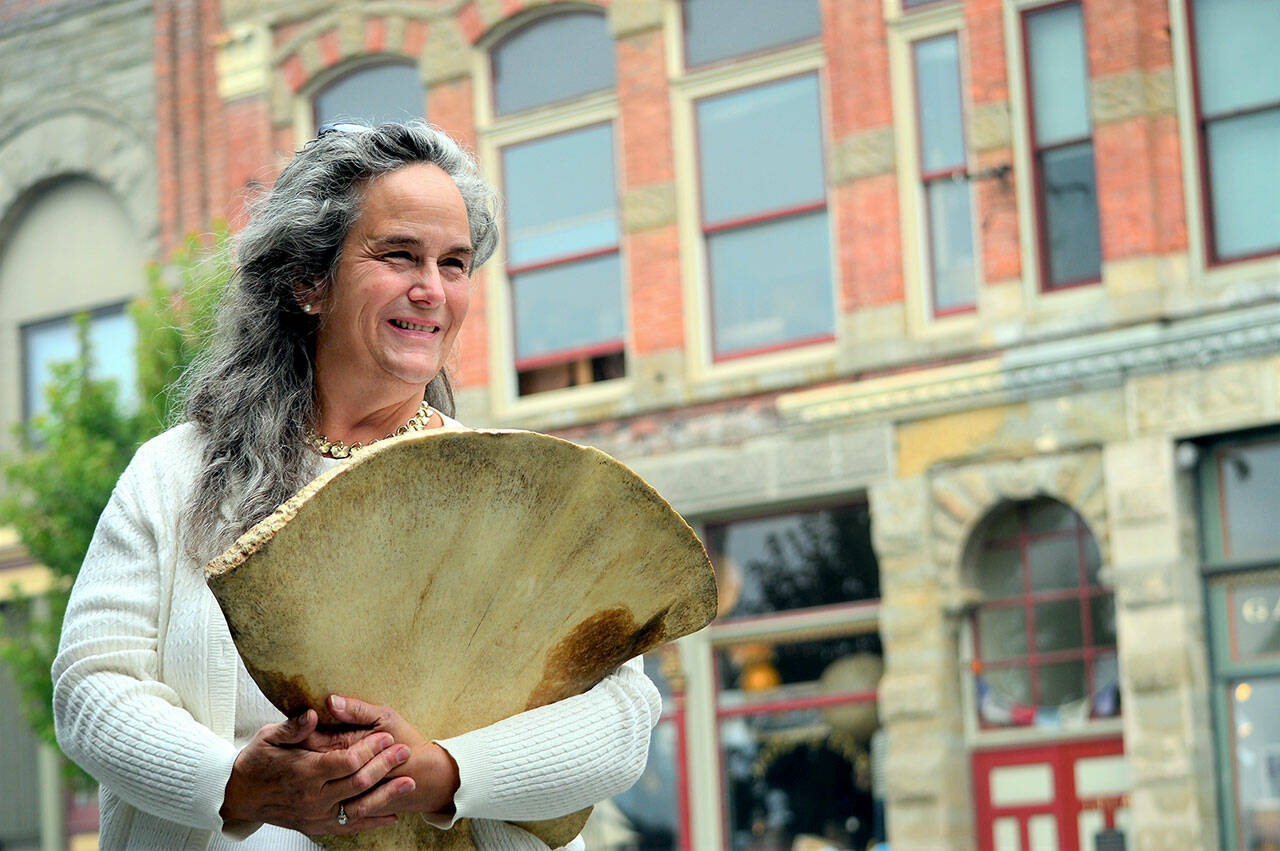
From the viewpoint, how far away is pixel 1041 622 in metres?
11.9

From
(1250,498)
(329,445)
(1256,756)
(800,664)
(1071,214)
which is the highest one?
(1071,214)

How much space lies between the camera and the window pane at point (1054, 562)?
1191 centimetres

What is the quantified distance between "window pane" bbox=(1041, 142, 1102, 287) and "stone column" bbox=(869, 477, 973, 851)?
1.67 metres

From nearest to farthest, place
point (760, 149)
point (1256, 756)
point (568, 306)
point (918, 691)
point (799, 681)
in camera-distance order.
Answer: point (1256, 756) < point (918, 691) < point (799, 681) < point (760, 149) < point (568, 306)

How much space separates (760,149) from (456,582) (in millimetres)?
11400

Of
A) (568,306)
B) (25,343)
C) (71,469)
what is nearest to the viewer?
(71,469)

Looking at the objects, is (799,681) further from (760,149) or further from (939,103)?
(939,103)

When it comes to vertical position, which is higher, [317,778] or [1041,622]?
[1041,622]

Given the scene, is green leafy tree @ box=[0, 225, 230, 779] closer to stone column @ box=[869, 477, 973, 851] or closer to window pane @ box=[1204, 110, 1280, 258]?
stone column @ box=[869, 477, 973, 851]

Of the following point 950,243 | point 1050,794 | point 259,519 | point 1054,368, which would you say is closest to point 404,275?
point 259,519

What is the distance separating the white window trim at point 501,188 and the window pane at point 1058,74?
10.1 ft

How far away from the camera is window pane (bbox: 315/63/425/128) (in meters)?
14.8

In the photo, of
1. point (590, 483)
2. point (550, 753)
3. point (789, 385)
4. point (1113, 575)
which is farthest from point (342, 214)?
point (789, 385)

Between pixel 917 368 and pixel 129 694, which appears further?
pixel 917 368
